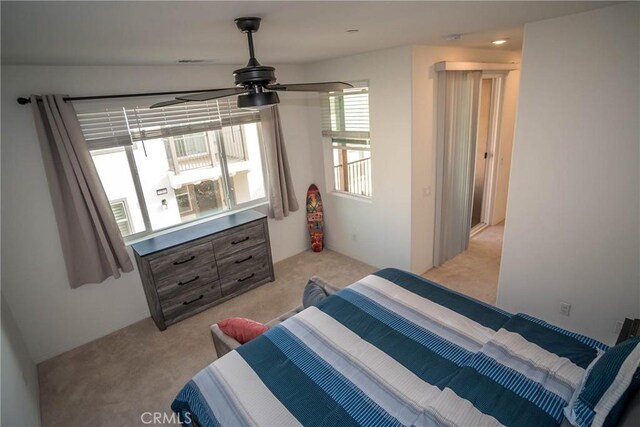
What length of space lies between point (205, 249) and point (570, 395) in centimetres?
300

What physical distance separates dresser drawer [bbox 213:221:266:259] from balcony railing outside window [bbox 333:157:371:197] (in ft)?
4.18

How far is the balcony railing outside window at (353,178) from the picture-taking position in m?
4.32

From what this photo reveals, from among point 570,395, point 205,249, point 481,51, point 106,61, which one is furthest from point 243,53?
point 570,395

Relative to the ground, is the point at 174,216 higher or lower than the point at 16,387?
higher

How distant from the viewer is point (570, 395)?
151 centimetres

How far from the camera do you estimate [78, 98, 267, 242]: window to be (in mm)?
3143

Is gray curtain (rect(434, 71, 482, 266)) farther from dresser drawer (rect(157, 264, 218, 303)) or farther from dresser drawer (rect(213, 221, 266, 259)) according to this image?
dresser drawer (rect(157, 264, 218, 303))

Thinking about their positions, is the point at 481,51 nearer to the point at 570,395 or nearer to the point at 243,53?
the point at 243,53

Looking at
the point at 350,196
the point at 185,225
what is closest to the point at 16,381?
the point at 185,225

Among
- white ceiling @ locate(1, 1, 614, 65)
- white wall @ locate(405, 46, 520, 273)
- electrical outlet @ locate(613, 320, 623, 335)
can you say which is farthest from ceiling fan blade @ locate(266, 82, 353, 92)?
electrical outlet @ locate(613, 320, 623, 335)

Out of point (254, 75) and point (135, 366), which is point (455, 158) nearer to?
point (254, 75)

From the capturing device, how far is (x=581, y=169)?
2.30 metres

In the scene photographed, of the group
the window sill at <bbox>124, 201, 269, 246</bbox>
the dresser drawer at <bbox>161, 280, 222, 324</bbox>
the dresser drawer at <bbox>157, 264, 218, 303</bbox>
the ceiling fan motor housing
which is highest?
the ceiling fan motor housing

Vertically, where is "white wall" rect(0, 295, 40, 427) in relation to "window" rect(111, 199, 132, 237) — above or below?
below
